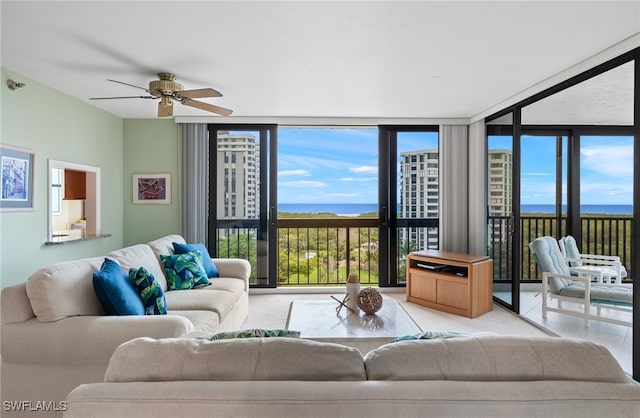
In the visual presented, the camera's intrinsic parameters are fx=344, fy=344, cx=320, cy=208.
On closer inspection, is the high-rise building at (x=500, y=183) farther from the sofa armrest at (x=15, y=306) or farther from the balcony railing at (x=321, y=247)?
the sofa armrest at (x=15, y=306)

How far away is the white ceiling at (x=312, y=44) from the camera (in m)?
2.12

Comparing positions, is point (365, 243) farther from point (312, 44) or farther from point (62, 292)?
point (62, 292)

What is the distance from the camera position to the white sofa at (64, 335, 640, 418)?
85cm

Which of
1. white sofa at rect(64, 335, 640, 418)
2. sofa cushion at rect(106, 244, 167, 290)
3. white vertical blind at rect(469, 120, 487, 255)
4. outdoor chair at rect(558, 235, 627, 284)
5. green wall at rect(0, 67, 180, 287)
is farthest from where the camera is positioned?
white vertical blind at rect(469, 120, 487, 255)

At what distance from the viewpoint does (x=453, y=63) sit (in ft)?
9.63

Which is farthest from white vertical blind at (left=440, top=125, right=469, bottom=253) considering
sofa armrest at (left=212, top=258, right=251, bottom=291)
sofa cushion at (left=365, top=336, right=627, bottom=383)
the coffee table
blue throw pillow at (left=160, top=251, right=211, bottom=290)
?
sofa cushion at (left=365, top=336, right=627, bottom=383)

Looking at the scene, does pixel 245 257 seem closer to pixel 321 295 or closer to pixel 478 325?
pixel 321 295

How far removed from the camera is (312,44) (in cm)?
257

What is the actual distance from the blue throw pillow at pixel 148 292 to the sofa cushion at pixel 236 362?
1547 mm

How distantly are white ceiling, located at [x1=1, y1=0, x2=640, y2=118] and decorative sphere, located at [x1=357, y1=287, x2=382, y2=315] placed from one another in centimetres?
194

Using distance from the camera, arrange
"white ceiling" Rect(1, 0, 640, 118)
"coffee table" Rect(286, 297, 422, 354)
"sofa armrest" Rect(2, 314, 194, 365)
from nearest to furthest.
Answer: "sofa armrest" Rect(2, 314, 194, 365), "white ceiling" Rect(1, 0, 640, 118), "coffee table" Rect(286, 297, 422, 354)

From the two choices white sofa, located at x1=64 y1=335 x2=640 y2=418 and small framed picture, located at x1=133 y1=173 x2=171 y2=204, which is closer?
white sofa, located at x1=64 y1=335 x2=640 y2=418

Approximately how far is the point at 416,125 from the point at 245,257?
10.3 feet

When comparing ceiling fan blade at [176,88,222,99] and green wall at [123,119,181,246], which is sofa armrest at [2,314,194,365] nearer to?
ceiling fan blade at [176,88,222,99]
